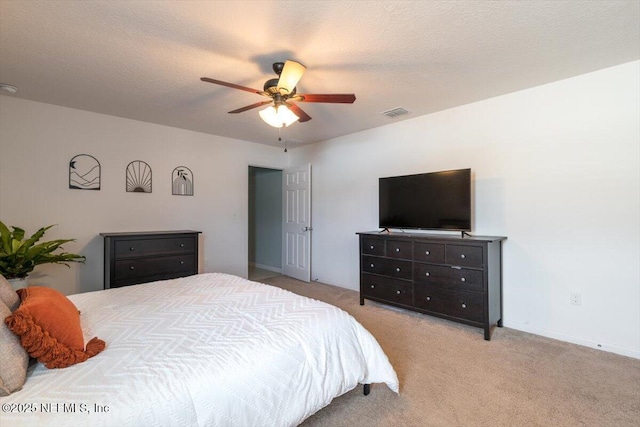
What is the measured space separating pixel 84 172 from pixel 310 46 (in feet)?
10.2

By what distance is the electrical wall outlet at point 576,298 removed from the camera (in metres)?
2.68

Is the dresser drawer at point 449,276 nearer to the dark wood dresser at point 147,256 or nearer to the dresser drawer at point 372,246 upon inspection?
the dresser drawer at point 372,246

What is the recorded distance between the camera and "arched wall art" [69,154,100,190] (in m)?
3.39

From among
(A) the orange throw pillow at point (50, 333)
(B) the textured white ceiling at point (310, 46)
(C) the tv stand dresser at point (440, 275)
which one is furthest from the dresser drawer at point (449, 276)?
(A) the orange throw pillow at point (50, 333)

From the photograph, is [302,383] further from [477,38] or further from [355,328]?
[477,38]

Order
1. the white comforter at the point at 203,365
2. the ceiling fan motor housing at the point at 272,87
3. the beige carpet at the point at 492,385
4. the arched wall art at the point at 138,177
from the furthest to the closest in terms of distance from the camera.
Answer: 1. the arched wall art at the point at 138,177
2. the ceiling fan motor housing at the point at 272,87
3. the beige carpet at the point at 492,385
4. the white comforter at the point at 203,365

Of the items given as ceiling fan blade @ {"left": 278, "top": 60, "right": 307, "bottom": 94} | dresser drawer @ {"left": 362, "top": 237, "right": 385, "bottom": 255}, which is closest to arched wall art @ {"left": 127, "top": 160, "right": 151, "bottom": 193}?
ceiling fan blade @ {"left": 278, "top": 60, "right": 307, "bottom": 94}

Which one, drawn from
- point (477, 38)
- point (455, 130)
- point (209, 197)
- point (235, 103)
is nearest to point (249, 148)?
point (209, 197)

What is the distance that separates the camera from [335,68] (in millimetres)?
2443

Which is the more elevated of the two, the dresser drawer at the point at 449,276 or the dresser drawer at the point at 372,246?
the dresser drawer at the point at 372,246

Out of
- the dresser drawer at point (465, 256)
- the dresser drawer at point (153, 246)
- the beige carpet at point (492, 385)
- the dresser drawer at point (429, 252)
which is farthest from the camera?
the dresser drawer at point (153, 246)

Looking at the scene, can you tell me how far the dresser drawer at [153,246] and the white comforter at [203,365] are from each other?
1.23 metres

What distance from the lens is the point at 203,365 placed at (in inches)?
47.0

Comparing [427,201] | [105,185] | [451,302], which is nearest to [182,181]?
[105,185]
